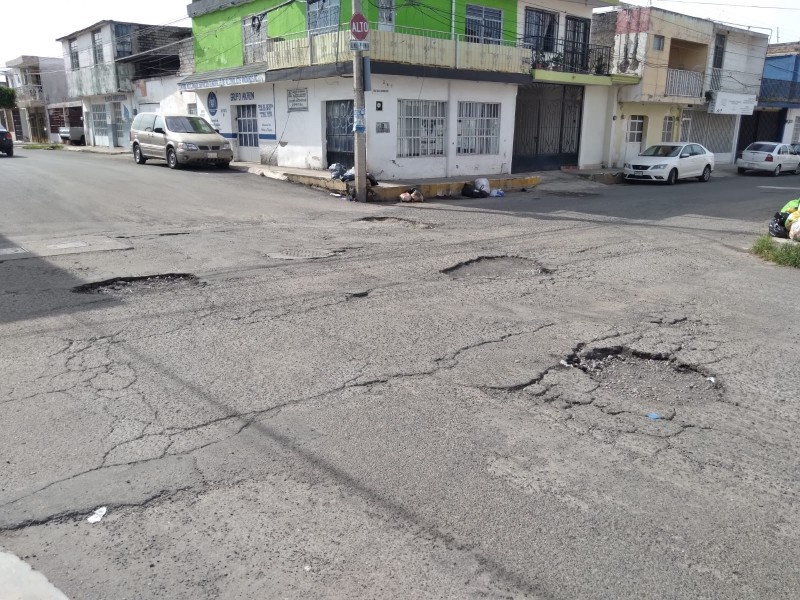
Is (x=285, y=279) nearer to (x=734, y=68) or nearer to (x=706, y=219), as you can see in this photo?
(x=706, y=219)

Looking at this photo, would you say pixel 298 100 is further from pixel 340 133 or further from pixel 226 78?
pixel 226 78

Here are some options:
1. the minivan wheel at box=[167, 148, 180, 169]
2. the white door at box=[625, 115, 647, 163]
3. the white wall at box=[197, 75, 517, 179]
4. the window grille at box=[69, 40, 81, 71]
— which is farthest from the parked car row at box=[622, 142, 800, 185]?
the window grille at box=[69, 40, 81, 71]

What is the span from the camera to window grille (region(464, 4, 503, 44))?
21.3 meters

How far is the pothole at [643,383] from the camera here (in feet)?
15.0

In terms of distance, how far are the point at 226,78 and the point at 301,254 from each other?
52.1 ft

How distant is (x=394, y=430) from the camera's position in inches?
161

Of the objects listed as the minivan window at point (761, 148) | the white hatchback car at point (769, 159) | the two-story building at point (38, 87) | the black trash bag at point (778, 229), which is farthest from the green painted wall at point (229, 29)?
the two-story building at point (38, 87)

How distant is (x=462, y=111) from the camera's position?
2052cm

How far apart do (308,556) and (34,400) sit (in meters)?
2.70

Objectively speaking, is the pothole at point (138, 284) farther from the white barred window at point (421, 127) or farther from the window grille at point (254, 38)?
the window grille at point (254, 38)

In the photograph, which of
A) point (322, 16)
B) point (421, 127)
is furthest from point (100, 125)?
point (421, 127)

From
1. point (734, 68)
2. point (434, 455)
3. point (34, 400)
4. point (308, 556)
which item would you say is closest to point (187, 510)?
point (308, 556)

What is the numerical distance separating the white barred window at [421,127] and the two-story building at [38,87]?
36275 mm

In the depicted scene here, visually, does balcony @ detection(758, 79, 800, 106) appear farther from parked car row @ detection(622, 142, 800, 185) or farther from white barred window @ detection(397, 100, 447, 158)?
white barred window @ detection(397, 100, 447, 158)
